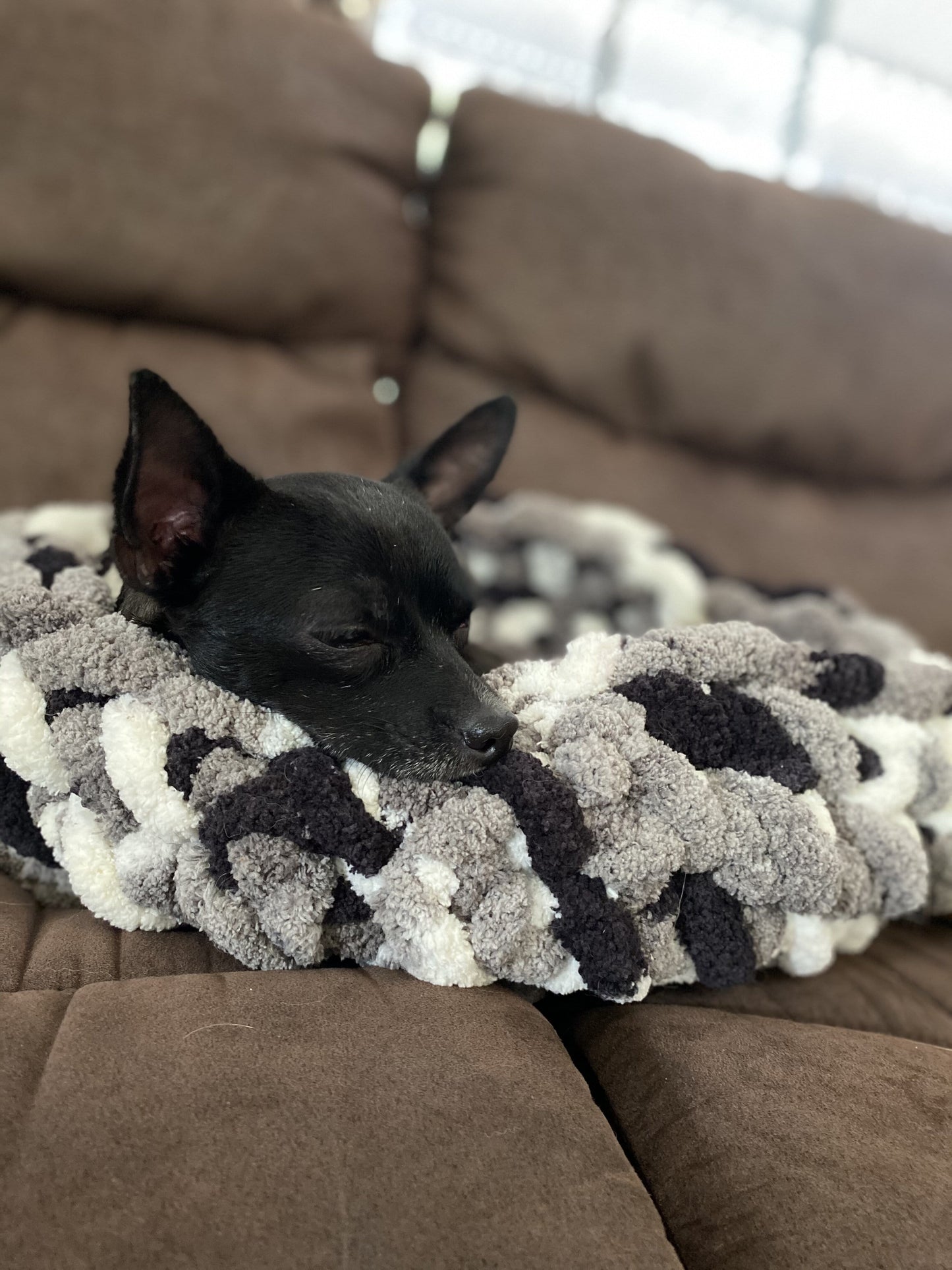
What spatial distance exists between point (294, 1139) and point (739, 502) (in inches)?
66.6

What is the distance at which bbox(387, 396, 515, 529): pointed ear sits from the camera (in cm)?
123

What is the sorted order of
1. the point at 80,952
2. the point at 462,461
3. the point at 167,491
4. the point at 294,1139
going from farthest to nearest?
the point at 462,461 < the point at 167,491 < the point at 80,952 < the point at 294,1139

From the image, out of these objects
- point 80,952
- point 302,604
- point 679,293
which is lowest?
point 80,952

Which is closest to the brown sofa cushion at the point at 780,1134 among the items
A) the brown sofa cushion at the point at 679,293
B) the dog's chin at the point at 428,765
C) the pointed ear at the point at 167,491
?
the dog's chin at the point at 428,765

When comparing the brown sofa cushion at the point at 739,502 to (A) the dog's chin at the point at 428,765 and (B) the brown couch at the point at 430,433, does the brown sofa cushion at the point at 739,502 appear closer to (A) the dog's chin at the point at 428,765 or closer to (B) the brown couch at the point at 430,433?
(B) the brown couch at the point at 430,433

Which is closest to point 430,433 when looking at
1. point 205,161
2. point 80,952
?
point 205,161

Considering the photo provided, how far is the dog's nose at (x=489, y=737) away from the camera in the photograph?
2.75 ft

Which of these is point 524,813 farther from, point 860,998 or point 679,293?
point 679,293

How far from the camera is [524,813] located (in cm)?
78

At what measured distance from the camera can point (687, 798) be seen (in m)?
0.80

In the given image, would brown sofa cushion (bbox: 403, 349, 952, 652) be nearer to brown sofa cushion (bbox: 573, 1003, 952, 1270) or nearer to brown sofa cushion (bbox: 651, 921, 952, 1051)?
brown sofa cushion (bbox: 651, 921, 952, 1051)

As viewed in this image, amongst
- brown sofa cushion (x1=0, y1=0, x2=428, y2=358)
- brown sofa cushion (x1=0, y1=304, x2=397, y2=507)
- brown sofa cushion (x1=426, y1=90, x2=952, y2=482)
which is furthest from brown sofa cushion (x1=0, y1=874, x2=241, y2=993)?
brown sofa cushion (x1=426, y1=90, x2=952, y2=482)

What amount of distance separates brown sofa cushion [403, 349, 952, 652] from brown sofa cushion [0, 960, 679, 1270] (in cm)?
134

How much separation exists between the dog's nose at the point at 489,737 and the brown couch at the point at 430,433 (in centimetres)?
21
